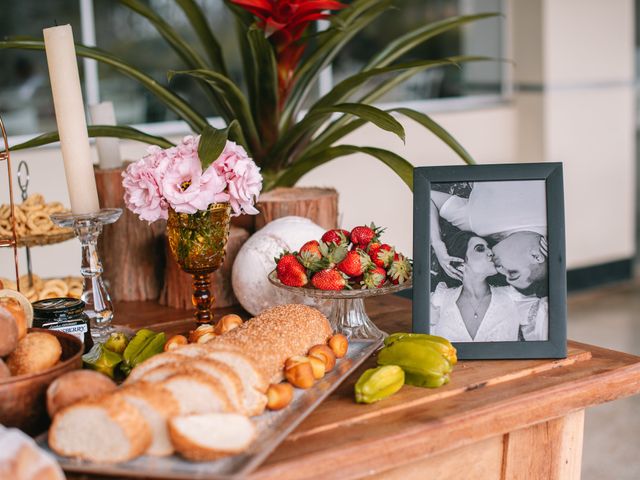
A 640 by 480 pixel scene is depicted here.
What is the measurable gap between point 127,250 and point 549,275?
0.95 m

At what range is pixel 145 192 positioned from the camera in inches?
57.3

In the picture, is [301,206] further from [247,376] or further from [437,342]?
[247,376]

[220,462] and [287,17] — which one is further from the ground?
[287,17]

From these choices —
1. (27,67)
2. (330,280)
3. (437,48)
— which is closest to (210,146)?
(330,280)

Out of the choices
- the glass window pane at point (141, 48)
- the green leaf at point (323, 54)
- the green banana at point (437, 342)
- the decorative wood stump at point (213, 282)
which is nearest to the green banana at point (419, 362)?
the green banana at point (437, 342)

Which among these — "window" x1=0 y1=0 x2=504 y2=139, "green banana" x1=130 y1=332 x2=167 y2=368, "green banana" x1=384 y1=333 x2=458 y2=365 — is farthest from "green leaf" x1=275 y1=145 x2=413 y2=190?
"window" x1=0 y1=0 x2=504 y2=139

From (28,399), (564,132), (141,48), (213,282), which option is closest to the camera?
(28,399)

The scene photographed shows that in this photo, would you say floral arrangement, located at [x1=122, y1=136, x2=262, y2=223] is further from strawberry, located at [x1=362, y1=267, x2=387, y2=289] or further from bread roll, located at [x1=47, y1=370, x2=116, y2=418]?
bread roll, located at [x1=47, y1=370, x2=116, y2=418]

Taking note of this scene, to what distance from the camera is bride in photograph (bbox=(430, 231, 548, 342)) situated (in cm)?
133

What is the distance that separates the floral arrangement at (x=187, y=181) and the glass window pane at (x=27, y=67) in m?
2.65

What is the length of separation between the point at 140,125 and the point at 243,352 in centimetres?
311

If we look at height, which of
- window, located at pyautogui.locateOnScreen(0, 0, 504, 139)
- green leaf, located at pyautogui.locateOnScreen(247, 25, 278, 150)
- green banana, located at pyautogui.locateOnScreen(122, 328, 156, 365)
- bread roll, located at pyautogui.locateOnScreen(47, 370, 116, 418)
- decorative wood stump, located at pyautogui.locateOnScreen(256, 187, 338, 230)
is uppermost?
window, located at pyautogui.locateOnScreen(0, 0, 504, 139)

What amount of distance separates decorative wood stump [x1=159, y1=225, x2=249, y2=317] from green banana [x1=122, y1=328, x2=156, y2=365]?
33 centimetres

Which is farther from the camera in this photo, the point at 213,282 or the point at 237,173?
the point at 213,282
